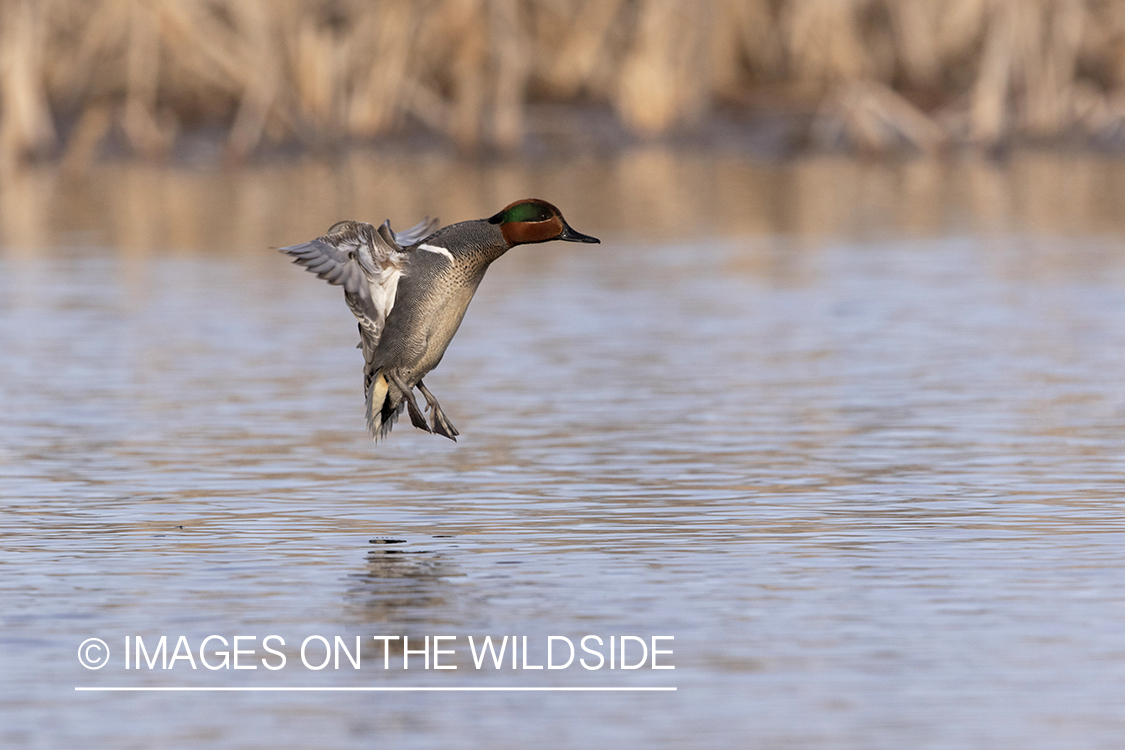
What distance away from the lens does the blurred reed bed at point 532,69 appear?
2466cm

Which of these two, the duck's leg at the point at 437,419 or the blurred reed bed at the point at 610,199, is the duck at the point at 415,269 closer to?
the duck's leg at the point at 437,419

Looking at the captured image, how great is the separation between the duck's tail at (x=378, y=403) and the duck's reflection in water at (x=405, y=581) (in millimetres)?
721

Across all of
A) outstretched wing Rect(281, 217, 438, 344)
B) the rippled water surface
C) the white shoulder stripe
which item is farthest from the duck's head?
the rippled water surface

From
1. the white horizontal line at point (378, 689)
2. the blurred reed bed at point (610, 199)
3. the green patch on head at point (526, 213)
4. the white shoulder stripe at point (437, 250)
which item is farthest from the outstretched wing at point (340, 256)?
the blurred reed bed at point (610, 199)

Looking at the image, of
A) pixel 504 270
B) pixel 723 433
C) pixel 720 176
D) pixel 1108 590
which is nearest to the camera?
pixel 1108 590

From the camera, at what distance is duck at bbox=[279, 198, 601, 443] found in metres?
7.62

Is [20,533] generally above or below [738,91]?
below

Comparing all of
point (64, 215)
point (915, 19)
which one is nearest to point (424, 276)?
point (64, 215)

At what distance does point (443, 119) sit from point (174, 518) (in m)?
18.9

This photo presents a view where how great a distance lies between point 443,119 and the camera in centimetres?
2644

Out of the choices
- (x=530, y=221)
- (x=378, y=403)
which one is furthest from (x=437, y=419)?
(x=530, y=221)

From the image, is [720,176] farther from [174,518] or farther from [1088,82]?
[174,518]

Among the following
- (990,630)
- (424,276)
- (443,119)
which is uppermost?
(443,119)

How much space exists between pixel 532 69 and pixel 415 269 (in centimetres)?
2030
